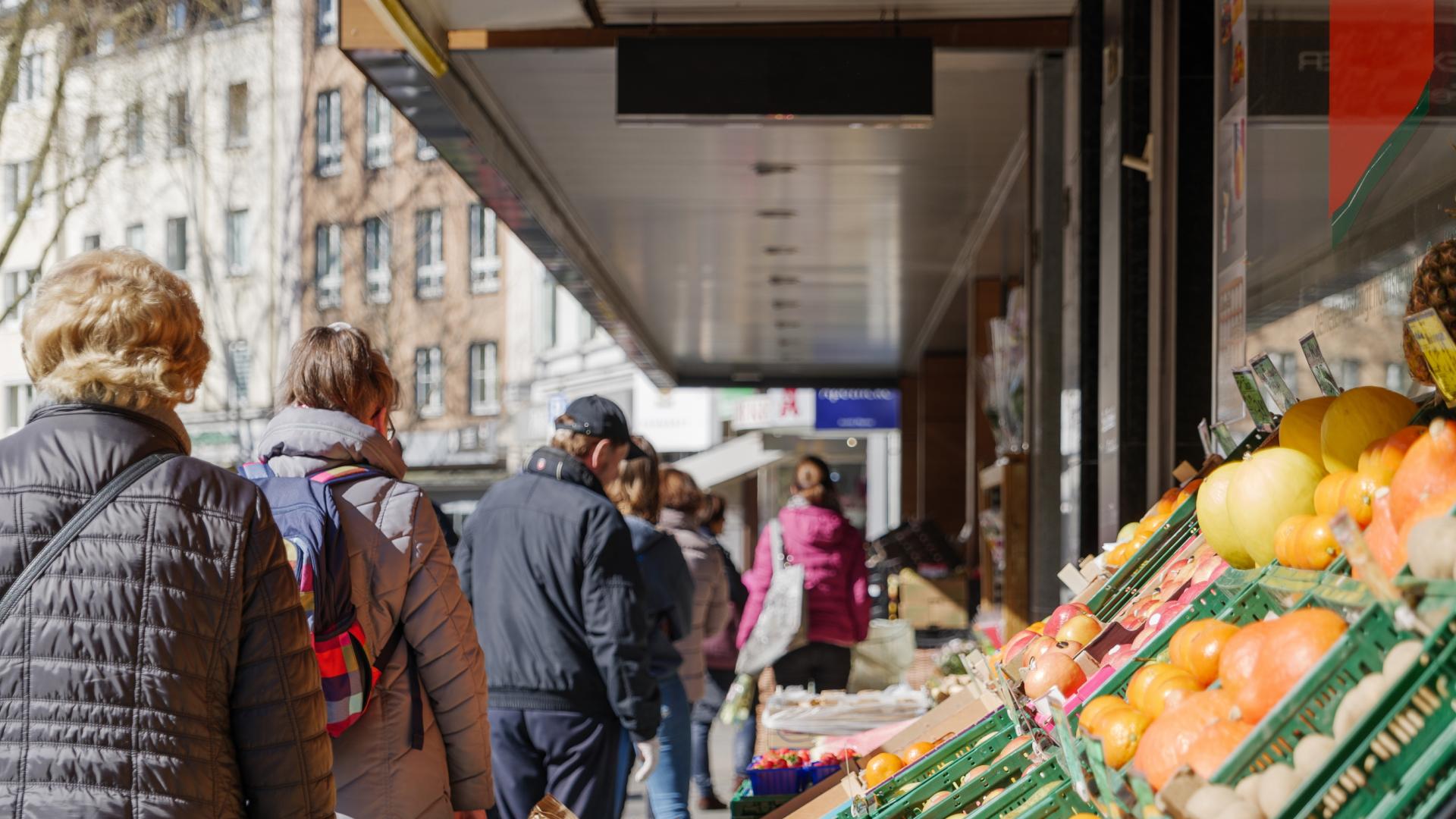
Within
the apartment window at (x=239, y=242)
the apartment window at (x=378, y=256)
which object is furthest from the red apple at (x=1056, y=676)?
the apartment window at (x=239, y=242)

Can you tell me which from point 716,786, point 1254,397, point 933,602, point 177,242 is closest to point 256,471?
point 1254,397

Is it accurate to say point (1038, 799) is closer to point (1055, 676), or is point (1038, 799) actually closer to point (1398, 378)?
point (1055, 676)

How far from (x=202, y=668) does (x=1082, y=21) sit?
443 cm

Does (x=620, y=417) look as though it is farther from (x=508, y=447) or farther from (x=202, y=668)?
(x=508, y=447)

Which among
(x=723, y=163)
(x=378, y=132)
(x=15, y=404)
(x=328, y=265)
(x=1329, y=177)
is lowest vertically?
(x=15, y=404)

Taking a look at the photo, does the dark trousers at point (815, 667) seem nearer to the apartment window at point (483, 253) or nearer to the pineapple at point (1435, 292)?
the pineapple at point (1435, 292)

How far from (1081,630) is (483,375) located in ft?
114

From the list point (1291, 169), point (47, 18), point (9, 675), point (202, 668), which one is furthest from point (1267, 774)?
point (47, 18)

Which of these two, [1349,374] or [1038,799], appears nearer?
[1038,799]

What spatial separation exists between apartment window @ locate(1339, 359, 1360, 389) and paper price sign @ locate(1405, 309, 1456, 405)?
166 cm

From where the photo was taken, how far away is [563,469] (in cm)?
479

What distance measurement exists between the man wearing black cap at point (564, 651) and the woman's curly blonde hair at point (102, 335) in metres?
2.24

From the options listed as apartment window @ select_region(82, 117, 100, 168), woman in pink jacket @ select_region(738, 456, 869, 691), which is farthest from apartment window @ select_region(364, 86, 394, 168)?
woman in pink jacket @ select_region(738, 456, 869, 691)

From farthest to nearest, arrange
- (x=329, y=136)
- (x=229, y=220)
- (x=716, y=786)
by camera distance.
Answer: (x=329, y=136) < (x=229, y=220) < (x=716, y=786)
